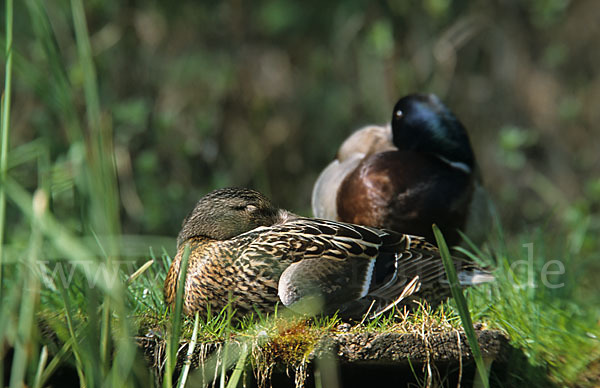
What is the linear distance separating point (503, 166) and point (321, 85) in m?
2.13

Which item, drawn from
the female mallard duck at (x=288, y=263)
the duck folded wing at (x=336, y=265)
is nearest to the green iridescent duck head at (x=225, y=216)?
the female mallard duck at (x=288, y=263)

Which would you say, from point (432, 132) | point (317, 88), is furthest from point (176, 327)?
point (317, 88)

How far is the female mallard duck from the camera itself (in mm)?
2689

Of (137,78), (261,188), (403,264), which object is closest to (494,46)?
(261,188)

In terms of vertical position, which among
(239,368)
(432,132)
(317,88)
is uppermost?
(317,88)

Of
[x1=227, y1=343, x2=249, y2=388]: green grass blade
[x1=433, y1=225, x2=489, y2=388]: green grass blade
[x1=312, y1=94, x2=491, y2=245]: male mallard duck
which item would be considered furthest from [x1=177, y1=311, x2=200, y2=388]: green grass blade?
[x1=312, y1=94, x2=491, y2=245]: male mallard duck

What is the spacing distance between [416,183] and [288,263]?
1.42 meters

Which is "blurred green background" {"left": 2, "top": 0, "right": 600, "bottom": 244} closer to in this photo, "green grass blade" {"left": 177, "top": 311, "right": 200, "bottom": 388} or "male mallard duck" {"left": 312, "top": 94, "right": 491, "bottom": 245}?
"male mallard duck" {"left": 312, "top": 94, "right": 491, "bottom": 245}

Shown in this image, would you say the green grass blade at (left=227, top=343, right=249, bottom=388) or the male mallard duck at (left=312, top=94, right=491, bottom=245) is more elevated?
the male mallard duck at (left=312, top=94, right=491, bottom=245)

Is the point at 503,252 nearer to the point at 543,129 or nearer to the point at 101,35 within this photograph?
the point at 543,129

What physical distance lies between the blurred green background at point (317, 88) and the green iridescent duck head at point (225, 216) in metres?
3.88

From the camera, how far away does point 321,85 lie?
780 centimetres

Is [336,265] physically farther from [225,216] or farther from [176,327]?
[176,327]

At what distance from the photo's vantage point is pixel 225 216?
299cm
